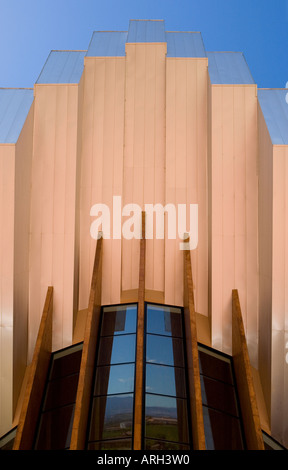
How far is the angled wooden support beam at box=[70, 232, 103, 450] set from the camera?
29.4 ft

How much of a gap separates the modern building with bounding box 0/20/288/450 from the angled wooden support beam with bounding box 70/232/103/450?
5 centimetres

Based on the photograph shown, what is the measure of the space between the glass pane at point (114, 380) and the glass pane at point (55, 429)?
2.73 feet

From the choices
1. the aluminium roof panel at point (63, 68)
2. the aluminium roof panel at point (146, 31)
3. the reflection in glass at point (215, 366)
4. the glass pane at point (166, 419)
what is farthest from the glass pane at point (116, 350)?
the aluminium roof panel at point (146, 31)

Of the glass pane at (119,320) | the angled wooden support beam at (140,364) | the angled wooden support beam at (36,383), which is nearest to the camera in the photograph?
the angled wooden support beam at (140,364)

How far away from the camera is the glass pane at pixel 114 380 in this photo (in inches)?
410

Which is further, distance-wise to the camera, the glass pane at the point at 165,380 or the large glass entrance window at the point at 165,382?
the glass pane at the point at 165,380

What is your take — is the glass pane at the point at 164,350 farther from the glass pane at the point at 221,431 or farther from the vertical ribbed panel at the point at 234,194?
the glass pane at the point at 221,431

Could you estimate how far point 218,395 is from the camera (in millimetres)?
10609

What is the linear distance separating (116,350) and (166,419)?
86.7 inches

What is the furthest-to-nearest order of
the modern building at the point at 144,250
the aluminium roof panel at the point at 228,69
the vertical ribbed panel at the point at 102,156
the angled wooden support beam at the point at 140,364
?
the vertical ribbed panel at the point at 102,156 < the aluminium roof panel at the point at 228,69 < the modern building at the point at 144,250 < the angled wooden support beam at the point at 140,364

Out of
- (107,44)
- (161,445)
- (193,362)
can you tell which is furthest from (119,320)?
(107,44)

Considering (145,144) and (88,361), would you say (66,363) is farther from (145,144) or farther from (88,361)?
(145,144)

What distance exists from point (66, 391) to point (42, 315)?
78.1 inches

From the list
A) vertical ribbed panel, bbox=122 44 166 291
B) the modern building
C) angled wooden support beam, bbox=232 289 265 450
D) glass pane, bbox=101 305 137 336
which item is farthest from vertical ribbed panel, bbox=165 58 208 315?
angled wooden support beam, bbox=232 289 265 450
